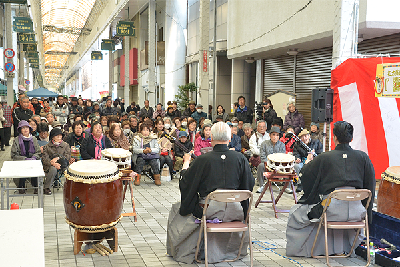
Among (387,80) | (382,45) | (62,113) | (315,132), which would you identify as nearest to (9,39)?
(62,113)

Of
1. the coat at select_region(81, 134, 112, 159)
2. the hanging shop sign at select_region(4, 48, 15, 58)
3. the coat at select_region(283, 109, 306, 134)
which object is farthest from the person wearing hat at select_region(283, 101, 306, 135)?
the hanging shop sign at select_region(4, 48, 15, 58)

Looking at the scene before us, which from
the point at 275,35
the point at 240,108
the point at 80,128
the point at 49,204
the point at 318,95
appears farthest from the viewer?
the point at 240,108

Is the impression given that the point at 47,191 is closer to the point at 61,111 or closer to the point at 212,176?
the point at 212,176

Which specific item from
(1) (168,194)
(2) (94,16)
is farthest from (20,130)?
(2) (94,16)

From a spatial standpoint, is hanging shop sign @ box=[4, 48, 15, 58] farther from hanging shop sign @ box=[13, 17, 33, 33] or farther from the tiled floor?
the tiled floor

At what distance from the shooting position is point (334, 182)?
5.02 meters

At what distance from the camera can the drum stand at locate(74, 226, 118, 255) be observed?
5312 millimetres

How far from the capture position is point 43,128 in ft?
32.7

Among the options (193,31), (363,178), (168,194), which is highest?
(193,31)

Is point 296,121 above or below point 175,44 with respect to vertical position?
below

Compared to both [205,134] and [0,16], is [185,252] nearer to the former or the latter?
[205,134]

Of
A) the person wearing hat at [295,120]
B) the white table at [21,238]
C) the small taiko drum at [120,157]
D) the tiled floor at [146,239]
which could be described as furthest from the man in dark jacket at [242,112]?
the white table at [21,238]

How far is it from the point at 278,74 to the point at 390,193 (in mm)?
11666

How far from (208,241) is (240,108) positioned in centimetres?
930
